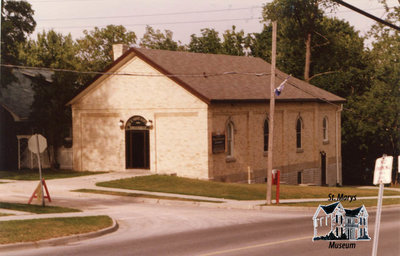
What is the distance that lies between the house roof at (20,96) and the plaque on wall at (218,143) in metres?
12.2

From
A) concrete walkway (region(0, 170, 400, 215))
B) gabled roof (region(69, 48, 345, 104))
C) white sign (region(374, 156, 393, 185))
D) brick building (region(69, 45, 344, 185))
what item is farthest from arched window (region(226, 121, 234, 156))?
white sign (region(374, 156, 393, 185))

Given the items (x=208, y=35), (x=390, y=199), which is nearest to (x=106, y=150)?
(x=208, y=35)

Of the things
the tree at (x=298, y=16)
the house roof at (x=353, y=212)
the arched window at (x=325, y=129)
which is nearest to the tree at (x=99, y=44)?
the tree at (x=298, y=16)

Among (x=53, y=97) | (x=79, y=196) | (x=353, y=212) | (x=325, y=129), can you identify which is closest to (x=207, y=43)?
(x=325, y=129)

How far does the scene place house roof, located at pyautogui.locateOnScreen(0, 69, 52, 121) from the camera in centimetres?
3800

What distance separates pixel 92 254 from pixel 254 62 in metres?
30.8

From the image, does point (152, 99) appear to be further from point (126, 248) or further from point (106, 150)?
point (126, 248)

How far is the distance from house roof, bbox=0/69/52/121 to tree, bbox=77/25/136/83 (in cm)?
299

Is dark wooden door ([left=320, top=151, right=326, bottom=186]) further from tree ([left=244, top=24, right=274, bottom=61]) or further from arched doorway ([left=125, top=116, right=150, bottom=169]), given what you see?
arched doorway ([left=125, top=116, right=150, bottom=169])

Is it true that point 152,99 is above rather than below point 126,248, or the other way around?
above

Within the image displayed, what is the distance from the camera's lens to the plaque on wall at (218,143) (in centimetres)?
3391

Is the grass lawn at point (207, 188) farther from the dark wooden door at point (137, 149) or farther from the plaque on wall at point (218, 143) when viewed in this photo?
the dark wooden door at point (137, 149)

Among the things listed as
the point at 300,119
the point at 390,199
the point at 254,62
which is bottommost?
the point at 390,199

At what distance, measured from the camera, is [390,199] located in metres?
28.2
